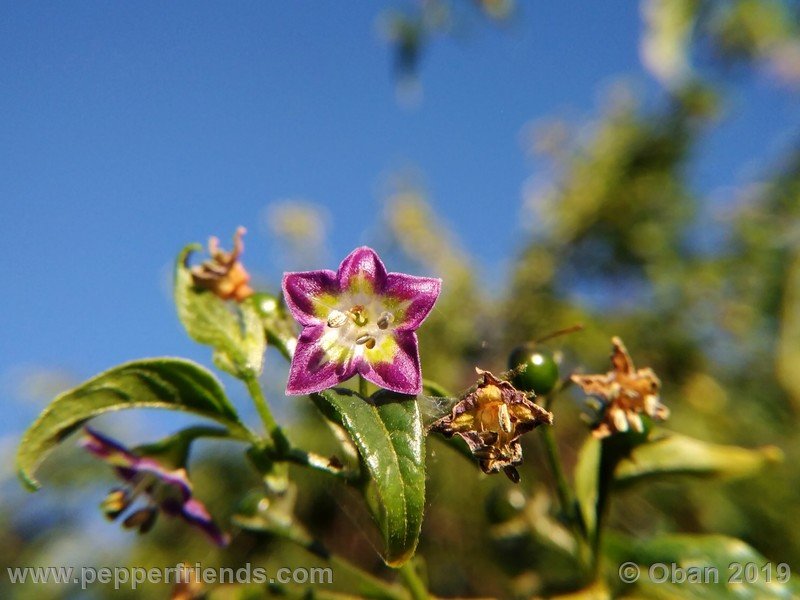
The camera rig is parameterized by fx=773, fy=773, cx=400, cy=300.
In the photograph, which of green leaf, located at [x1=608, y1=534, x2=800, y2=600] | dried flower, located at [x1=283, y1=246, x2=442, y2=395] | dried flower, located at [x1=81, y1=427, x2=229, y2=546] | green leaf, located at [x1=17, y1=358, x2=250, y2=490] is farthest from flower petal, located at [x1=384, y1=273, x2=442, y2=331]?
green leaf, located at [x1=608, y1=534, x2=800, y2=600]

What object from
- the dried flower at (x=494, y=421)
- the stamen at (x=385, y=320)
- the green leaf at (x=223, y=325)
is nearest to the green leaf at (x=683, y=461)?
the dried flower at (x=494, y=421)

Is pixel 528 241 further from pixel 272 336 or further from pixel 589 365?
pixel 272 336

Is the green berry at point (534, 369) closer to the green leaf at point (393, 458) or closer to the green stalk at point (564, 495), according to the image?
the green stalk at point (564, 495)

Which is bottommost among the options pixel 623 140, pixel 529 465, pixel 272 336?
pixel 272 336

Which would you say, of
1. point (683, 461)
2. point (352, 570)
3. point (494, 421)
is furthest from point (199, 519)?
point (683, 461)

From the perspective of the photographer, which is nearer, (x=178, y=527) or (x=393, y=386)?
(x=393, y=386)

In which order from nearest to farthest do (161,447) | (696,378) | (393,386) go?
(393,386), (161,447), (696,378)

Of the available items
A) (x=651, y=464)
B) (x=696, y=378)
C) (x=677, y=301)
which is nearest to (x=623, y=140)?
(x=677, y=301)
